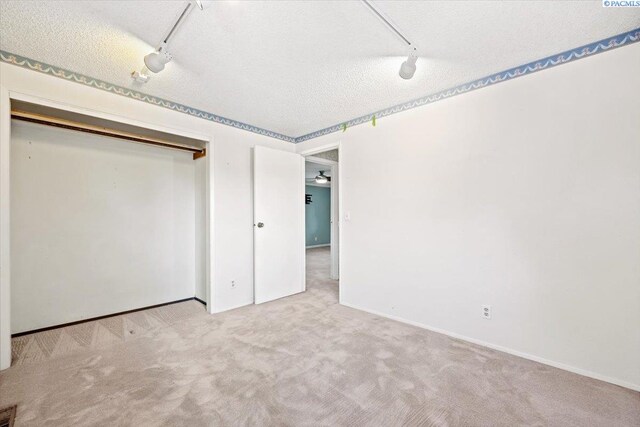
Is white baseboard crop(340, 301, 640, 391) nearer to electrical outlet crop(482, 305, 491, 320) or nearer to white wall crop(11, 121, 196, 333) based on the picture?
electrical outlet crop(482, 305, 491, 320)

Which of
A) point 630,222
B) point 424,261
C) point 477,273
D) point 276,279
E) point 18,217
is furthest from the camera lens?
point 276,279

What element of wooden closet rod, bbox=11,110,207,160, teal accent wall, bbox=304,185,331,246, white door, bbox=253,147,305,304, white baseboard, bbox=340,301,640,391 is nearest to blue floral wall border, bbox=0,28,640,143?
wooden closet rod, bbox=11,110,207,160

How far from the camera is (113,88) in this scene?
2.47m

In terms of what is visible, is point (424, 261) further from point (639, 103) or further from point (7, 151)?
point (7, 151)

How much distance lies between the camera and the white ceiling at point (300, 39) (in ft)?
5.16

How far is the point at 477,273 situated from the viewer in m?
2.39

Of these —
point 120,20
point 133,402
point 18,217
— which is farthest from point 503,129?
point 18,217

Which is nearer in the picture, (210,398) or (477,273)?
(210,398)

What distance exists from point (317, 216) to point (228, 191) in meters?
5.94

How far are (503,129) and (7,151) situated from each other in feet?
12.9

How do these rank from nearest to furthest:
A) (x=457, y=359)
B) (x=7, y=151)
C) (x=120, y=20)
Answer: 1. (x=120, y=20)
2. (x=7, y=151)
3. (x=457, y=359)

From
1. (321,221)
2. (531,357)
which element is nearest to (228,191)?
(531,357)

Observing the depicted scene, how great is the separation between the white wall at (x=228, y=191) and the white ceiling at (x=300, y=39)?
299 mm

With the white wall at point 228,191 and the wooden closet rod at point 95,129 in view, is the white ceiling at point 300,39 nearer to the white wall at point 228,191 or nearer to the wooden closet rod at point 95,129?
the white wall at point 228,191
